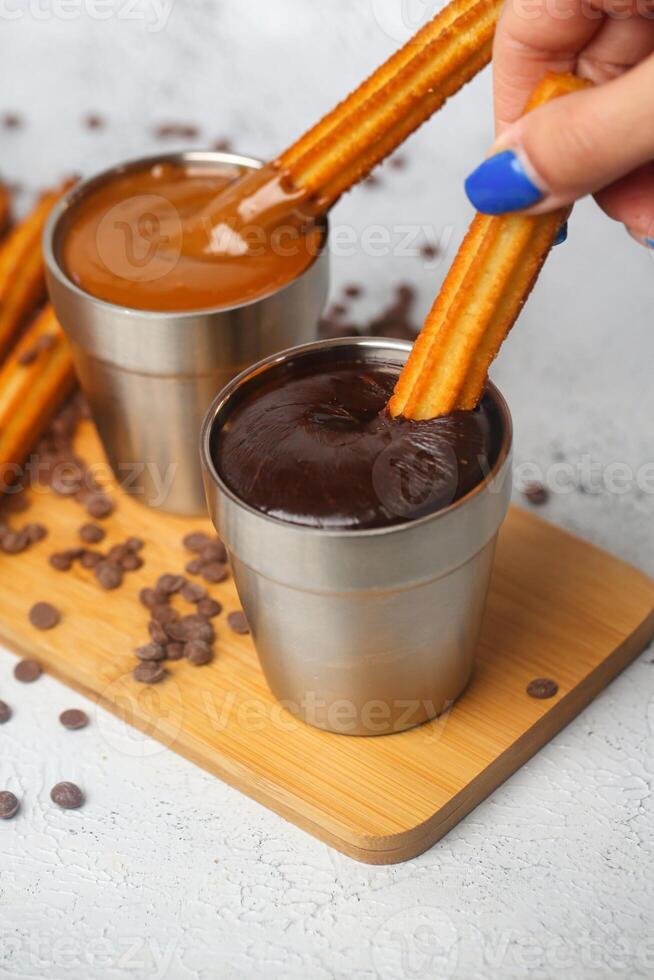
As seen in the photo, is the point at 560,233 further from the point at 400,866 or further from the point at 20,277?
the point at 20,277

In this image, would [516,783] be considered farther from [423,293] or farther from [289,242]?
[423,293]

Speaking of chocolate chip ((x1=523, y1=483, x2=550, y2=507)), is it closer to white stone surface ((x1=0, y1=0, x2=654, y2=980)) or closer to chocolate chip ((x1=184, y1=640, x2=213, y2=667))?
white stone surface ((x1=0, y1=0, x2=654, y2=980))

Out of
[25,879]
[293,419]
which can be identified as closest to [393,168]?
[293,419]

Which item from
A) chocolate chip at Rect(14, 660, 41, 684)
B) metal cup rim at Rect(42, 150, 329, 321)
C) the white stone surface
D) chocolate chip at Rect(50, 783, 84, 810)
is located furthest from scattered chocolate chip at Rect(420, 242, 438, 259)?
chocolate chip at Rect(50, 783, 84, 810)

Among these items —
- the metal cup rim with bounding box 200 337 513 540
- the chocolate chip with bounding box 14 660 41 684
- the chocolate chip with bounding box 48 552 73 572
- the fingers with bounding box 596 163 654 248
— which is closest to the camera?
the metal cup rim with bounding box 200 337 513 540

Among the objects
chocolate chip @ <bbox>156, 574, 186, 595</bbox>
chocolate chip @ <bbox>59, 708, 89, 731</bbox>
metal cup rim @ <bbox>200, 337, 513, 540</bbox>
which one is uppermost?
metal cup rim @ <bbox>200, 337, 513, 540</bbox>

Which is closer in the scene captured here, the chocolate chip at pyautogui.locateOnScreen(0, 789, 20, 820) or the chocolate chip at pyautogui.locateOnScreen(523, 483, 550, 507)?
the chocolate chip at pyautogui.locateOnScreen(0, 789, 20, 820)
